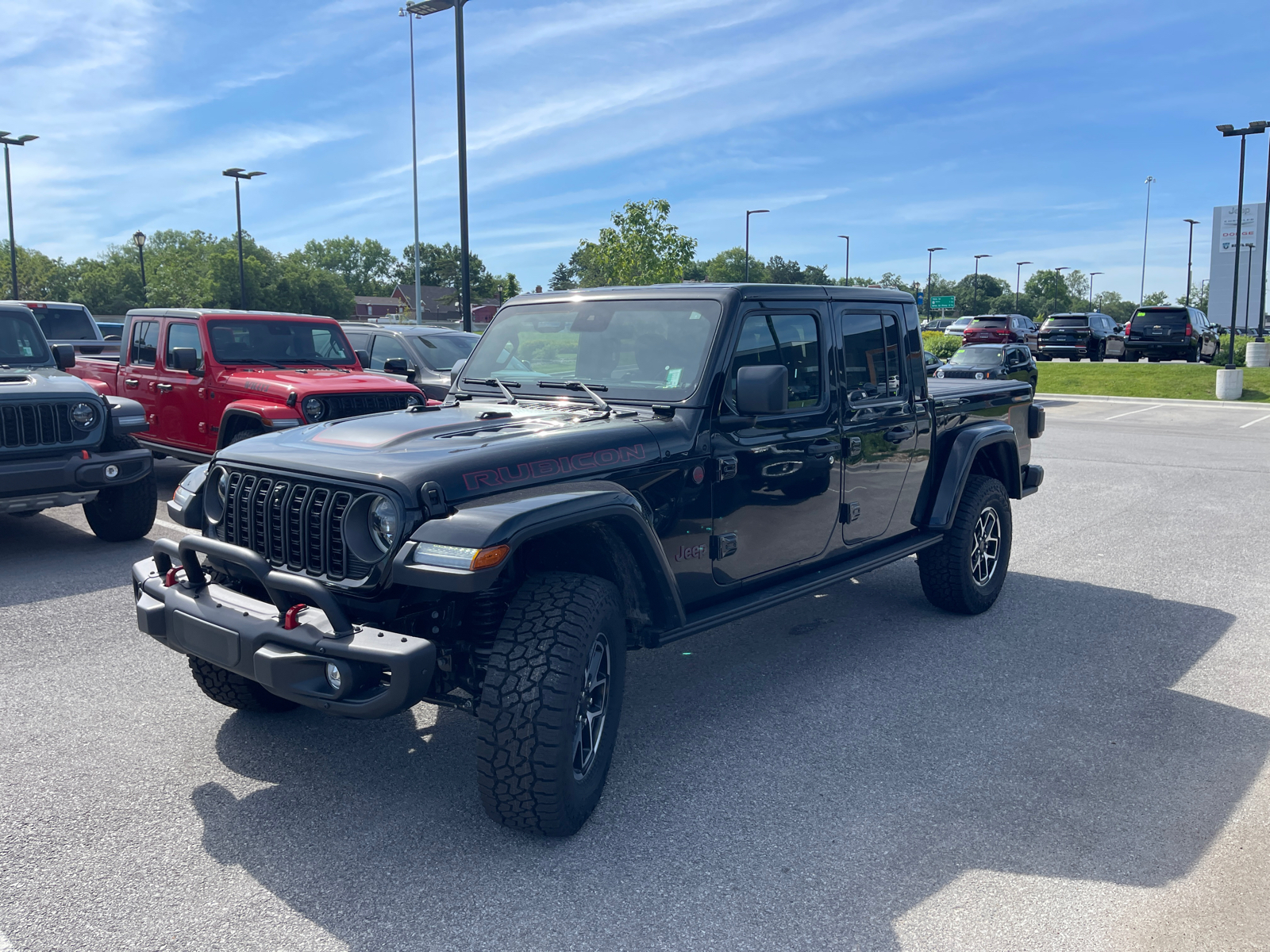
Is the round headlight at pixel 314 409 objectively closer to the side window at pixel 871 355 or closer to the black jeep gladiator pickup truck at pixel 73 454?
the black jeep gladiator pickup truck at pixel 73 454

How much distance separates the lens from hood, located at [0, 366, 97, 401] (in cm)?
701

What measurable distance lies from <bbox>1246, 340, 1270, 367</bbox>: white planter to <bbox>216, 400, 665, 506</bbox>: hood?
102 feet

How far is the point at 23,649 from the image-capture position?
513 centimetres

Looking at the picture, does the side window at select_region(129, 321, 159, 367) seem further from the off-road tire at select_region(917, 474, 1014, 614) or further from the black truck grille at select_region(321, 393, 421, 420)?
the off-road tire at select_region(917, 474, 1014, 614)

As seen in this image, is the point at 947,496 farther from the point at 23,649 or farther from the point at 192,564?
the point at 23,649

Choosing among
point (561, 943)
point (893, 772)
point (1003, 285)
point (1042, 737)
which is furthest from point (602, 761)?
point (1003, 285)

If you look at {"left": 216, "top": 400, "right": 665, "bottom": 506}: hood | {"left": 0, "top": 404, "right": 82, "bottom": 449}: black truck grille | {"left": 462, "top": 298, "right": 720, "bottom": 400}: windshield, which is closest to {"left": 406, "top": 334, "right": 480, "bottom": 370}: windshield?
{"left": 0, "top": 404, "right": 82, "bottom": 449}: black truck grille

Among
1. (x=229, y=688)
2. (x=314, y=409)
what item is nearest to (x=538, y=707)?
(x=229, y=688)

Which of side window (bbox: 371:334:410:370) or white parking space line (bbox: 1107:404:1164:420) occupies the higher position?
side window (bbox: 371:334:410:370)

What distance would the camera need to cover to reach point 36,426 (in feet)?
23.1

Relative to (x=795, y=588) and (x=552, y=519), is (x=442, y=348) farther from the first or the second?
(x=552, y=519)

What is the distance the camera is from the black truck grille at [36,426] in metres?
6.92

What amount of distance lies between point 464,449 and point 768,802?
1.71m

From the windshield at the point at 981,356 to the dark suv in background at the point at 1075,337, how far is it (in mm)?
15699
